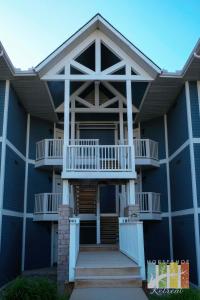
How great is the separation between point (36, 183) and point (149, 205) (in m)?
5.34

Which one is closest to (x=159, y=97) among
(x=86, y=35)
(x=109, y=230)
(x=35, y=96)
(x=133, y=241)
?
(x=86, y=35)

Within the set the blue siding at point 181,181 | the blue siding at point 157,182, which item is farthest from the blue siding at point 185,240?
the blue siding at point 157,182

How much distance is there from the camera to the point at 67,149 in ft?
38.5

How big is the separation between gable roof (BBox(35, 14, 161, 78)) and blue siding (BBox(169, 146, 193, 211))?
11.4ft

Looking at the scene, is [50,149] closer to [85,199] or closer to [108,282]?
[85,199]

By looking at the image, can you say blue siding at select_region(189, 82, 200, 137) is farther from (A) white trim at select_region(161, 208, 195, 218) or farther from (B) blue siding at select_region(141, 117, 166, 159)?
(B) blue siding at select_region(141, 117, 166, 159)

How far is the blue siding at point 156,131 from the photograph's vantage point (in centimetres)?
1550

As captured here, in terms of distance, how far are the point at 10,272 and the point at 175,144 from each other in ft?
27.6

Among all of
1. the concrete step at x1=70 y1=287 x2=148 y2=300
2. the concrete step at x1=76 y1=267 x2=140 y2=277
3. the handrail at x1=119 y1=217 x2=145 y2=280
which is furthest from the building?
the concrete step at x1=70 y1=287 x2=148 y2=300

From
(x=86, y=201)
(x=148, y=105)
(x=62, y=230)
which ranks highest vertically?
(x=148, y=105)

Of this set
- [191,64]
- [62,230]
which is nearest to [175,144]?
[191,64]

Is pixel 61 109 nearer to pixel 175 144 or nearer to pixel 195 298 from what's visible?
pixel 175 144

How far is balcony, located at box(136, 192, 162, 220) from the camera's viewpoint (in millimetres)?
14320

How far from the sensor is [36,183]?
50.5ft
